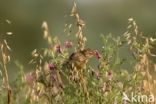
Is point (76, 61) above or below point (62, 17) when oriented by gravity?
below

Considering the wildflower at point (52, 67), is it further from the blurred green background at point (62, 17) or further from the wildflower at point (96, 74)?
the blurred green background at point (62, 17)

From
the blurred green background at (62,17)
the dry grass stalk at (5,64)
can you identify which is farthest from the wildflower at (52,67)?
the blurred green background at (62,17)

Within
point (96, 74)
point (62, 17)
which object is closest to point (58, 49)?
point (96, 74)

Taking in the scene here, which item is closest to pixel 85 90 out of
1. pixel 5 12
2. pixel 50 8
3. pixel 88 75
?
pixel 88 75

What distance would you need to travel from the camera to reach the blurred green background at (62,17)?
20550mm

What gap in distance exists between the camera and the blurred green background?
2055 cm

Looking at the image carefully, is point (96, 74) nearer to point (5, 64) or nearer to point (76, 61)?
point (76, 61)

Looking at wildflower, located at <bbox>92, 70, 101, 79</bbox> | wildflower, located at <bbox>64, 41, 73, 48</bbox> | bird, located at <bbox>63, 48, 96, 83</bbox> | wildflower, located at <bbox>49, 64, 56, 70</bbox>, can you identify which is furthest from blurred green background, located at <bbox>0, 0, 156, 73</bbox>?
bird, located at <bbox>63, 48, 96, 83</bbox>

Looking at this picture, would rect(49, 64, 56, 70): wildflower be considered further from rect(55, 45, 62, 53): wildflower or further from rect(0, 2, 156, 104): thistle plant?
rect(55, 45, 62, 53): wildflower

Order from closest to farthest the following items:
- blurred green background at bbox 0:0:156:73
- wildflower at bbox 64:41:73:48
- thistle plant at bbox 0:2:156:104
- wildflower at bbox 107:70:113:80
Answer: thistle plant at bbox 0:2:156:104
wildflower at bbox 107:70:113:80
wildflower at bbox 64:41:73:48
blurred green background at bbox 0:0:156:73

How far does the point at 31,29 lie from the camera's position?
21703 millimetres

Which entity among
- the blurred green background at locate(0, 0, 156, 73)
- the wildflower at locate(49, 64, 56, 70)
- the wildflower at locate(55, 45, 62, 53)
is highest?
the blurred green background at locate(0, 0, 156, 73)

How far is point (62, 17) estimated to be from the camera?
22.1 m

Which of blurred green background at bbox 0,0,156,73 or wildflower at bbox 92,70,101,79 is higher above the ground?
blurred green background at bbox 0,0,156,73
